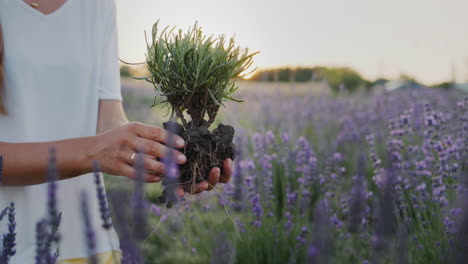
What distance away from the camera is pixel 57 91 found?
2.20 m

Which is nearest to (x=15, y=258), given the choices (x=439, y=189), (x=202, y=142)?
(x=202, y=142)

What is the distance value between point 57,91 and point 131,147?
99cm

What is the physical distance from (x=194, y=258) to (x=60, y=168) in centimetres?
155

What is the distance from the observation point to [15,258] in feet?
6.37

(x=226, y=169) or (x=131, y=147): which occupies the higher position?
(x=131, y=147)

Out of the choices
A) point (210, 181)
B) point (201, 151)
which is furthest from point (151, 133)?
point (210, 181)

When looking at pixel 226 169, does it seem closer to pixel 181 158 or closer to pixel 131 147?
pixel 181 158

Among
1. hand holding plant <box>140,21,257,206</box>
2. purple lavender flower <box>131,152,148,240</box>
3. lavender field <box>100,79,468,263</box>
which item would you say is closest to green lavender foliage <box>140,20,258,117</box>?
hand holding plant <box>140,21,257,206</box>

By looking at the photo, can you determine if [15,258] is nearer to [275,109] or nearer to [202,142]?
[202,142]

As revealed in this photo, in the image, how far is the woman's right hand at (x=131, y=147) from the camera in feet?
4.70

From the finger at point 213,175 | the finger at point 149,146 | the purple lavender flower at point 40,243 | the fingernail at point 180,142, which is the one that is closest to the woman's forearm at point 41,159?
the finger at point 149,146

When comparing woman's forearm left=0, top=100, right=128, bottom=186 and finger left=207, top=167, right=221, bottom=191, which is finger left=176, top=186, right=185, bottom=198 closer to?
finger left=207, top=167, right=221, bottom=191

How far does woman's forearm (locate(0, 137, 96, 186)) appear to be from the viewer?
151cm

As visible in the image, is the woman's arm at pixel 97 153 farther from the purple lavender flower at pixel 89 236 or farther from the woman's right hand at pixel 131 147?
the purple lavender flower at pixel 89 236
